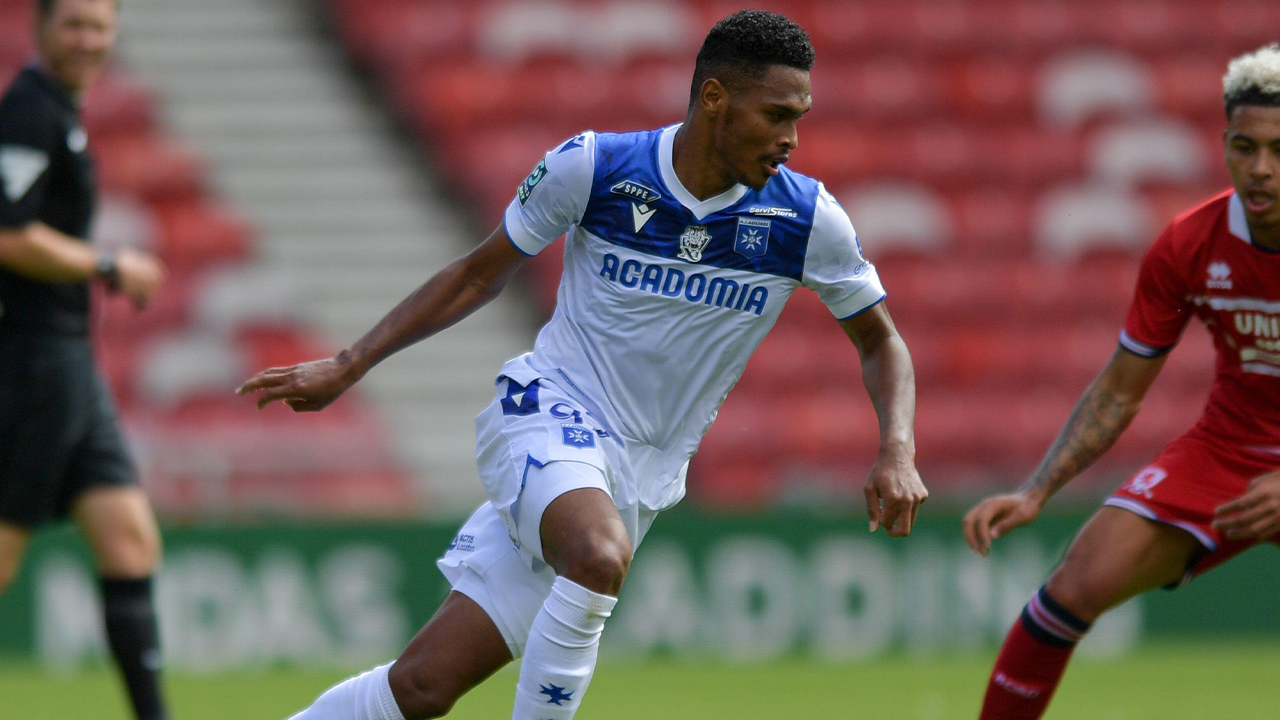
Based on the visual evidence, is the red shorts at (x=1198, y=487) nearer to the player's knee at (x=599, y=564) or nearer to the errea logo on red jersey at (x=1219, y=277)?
the errea logo on red jersey at (x=1219, y=277)

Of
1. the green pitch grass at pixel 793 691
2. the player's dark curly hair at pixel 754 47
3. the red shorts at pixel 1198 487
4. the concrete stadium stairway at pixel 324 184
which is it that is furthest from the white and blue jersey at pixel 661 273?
the concrete stadium stairway at pixel 324 184

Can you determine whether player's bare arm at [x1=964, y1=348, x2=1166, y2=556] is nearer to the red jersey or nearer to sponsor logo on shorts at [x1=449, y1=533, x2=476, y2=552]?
the red jersey

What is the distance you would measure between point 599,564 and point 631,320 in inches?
31.5

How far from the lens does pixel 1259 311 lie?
15.7ft

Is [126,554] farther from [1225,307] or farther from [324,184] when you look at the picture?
[324,184]

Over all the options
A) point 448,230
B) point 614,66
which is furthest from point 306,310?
point 614,66

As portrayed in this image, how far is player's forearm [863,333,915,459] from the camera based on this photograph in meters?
4.24

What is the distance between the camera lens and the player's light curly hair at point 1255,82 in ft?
14.8

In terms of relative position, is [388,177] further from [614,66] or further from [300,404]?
[300,404]

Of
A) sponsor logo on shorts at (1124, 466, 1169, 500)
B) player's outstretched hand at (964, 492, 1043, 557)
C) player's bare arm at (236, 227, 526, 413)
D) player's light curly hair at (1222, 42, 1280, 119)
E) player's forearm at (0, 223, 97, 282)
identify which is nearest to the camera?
player's bare arm at (236, 227, 526, 413)

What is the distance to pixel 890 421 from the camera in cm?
432

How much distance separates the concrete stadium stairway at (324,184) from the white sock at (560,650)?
6.95 metres

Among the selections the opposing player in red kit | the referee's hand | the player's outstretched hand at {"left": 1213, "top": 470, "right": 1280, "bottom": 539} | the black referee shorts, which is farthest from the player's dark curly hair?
the black referee shorts

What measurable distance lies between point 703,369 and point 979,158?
→ 9051 millimetres
